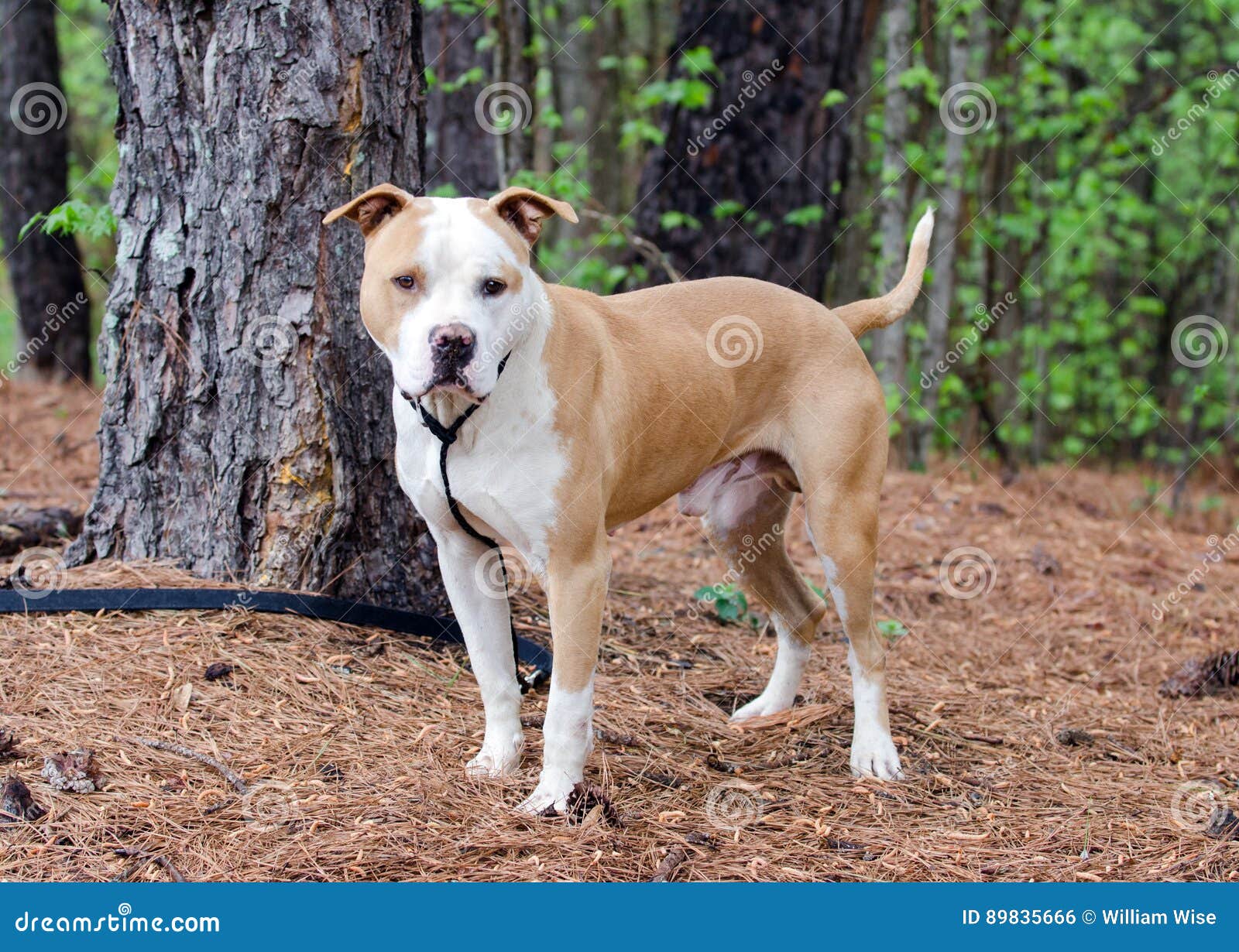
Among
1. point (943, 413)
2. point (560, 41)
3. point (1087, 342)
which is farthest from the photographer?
point (560, 41)

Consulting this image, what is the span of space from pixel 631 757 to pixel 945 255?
596cm

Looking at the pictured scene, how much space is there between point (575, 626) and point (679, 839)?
0.66m

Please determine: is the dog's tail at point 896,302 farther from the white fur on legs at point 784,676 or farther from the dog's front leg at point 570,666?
the dog's front leg at point 570,666

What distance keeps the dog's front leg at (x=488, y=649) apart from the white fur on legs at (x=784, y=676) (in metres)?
1.07

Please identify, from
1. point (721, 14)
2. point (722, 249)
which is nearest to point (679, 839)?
point (722, 249)

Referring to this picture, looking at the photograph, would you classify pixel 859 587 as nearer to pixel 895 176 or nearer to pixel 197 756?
pixel 197 756

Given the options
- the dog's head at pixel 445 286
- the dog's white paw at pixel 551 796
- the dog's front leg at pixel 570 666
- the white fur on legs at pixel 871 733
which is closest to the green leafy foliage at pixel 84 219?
the dog's head at pixel 445 286

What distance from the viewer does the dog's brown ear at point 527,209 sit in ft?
10.3

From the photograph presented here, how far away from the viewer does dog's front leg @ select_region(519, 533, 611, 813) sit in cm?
326

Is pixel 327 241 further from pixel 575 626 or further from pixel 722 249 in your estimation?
pixel 722 249

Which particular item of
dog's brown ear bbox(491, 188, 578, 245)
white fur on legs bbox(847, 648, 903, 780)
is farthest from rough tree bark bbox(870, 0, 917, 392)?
dog's brown ear bbox(491, 188, 578, 245)

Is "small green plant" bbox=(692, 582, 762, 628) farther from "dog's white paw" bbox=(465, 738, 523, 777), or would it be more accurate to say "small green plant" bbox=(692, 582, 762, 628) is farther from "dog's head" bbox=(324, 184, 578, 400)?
"dog's head" bbox=(324, 184, 578, 400)

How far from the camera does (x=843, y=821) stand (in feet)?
11.4

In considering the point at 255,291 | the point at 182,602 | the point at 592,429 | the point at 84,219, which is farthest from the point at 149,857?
the point at 84,219
